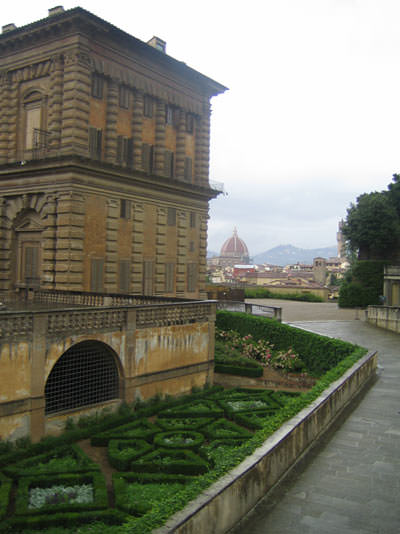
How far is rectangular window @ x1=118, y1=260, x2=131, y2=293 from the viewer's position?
3084 cm

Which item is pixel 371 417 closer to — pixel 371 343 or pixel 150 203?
pixel 371 343

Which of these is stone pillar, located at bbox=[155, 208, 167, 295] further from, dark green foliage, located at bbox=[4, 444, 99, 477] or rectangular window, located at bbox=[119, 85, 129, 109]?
dark green foliage, located at bbox=[4, 444, 99, 477]

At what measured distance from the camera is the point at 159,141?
3400cm

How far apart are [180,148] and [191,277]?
940 cm

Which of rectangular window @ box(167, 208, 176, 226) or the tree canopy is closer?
rectangular window @ box(167, 208, 176, 226)

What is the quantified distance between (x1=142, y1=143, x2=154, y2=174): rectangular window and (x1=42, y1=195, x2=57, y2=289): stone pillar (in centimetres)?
739

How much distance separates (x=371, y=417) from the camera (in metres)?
15.8

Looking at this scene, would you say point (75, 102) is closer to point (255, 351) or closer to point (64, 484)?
point (255, 351)

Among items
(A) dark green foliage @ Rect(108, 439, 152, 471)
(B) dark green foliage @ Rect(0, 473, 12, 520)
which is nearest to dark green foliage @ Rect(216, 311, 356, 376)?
(A) dark green foliage @ Rect(108, 439, 152, 471)

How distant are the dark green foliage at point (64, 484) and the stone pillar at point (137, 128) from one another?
23556 mm

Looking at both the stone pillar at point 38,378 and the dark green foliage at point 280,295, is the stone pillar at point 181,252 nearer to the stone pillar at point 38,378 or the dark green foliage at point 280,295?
the stone pillar at point 38,378

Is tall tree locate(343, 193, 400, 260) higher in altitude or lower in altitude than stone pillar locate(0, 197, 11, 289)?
higher

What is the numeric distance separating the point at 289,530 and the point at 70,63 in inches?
1036

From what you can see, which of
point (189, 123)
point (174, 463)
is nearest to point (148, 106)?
point (189, 123)
